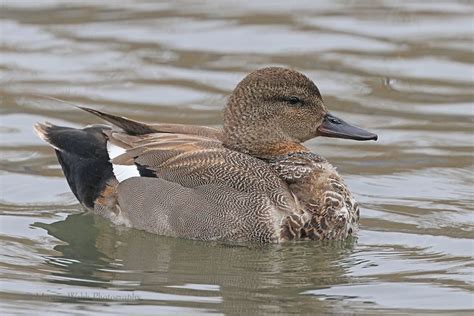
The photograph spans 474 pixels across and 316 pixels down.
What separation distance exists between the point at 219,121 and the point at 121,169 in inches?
98.9

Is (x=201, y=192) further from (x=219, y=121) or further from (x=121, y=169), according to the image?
(x=219, y=121)

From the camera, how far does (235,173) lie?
31.0 ft

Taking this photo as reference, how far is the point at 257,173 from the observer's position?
31.1ft

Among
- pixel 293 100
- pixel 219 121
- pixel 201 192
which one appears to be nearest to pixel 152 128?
pixel 201 192

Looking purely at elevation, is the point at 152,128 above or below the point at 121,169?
above

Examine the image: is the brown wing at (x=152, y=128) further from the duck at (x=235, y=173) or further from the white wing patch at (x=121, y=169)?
the white wing patch at (x=121, y=169)

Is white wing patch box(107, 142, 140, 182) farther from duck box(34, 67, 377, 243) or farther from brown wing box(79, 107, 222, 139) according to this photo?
brown wing box(79, 107, 222, 139)

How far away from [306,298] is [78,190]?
248 centimetres

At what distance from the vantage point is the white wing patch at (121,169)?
973 centimetres

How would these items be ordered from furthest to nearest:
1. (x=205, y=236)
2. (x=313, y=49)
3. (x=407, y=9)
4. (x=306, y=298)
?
(x=407, y=9)
(x=313, y=49)
(x=205, y=236)
(x=306, y=298)

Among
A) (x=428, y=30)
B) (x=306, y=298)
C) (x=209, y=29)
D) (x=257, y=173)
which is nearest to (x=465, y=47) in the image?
(x=428, y=30)

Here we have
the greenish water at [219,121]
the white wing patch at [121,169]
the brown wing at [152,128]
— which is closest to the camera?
the greenish water at [219,121]

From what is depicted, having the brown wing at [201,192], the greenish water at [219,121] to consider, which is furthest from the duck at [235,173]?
the greenish water at [219,121]

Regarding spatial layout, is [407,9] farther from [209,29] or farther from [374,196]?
[374,196]
